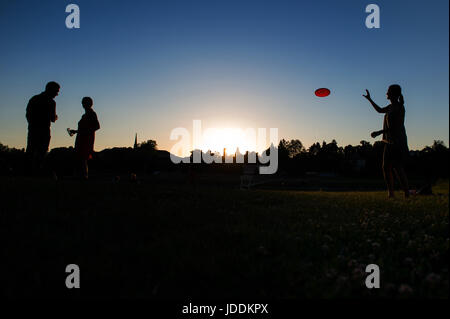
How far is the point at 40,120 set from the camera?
9.69 m

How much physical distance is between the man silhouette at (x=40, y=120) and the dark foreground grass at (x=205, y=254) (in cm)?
506

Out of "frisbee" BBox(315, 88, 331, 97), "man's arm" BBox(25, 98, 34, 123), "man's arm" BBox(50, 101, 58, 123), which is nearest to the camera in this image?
"man's arm" BBox(25, 98, 34, 123)

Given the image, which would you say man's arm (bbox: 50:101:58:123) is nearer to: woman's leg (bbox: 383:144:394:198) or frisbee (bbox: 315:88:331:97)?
frisbee (bbox: 315:88:331:97)

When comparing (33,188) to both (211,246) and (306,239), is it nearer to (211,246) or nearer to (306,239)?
(211,246)

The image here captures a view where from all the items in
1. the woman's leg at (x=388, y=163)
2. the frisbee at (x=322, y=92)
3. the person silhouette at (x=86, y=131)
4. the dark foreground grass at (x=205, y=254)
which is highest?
the frisbee at (x=322, y=92)

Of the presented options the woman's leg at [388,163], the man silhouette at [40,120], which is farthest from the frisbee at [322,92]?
the man silhouette at [40,120]

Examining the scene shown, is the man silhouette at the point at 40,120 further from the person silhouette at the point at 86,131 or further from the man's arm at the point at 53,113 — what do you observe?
the person silhouette at the point at 86,131

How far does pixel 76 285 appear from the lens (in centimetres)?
231

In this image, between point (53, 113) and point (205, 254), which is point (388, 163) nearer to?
point (205, 254)

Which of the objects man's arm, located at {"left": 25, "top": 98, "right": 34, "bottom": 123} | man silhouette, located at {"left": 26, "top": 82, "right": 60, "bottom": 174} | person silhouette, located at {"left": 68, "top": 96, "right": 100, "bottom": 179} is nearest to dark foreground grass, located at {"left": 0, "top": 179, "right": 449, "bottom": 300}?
man silhouette, located at {"left": 26, "top": 82, "right": 60, "bottom": 174}

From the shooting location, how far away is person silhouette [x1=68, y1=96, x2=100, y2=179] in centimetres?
1074

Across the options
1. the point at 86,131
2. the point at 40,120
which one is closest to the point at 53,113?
the point at 40,120

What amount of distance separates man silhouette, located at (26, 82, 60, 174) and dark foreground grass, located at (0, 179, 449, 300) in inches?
199

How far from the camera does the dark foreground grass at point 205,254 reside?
2350mm
